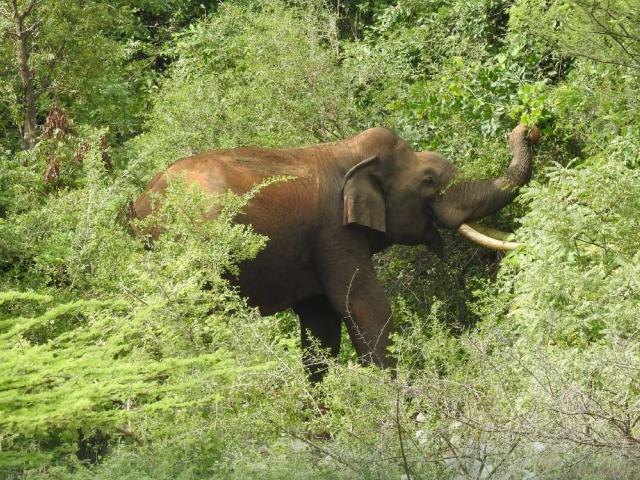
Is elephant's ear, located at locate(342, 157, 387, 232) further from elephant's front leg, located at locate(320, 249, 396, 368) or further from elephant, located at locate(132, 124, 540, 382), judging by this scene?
elephant's front leg, located at locate(320, 249, 396, 368)

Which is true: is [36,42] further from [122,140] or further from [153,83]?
[153,83]

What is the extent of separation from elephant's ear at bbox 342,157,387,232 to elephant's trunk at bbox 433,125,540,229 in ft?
2.03

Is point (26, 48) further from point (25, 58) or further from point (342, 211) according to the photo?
point (342, 211)

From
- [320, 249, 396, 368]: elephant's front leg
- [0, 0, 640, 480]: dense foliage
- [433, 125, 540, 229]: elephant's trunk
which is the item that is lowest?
[320, 249, 396, 368]: elephant's front leg

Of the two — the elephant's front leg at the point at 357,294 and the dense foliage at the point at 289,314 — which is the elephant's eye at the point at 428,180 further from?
the elephant's front leg at the point at 357,294

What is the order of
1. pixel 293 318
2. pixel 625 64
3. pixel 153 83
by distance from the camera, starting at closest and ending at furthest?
1. pixel 625 64
2. pixel 293 318
3. pixel 153 83

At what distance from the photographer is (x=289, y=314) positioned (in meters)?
14.8

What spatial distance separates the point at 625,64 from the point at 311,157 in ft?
11.8

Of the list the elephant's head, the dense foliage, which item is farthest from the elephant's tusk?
the dense foliage

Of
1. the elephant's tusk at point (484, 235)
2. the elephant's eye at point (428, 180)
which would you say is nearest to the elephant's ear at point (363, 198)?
the elephant's eye at point (428, 180)

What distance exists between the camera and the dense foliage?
23.8 feet

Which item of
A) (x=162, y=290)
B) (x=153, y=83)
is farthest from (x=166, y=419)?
(x=153, y=83)

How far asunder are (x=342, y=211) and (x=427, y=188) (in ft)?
2.73

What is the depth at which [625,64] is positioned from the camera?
1010 centimetres
